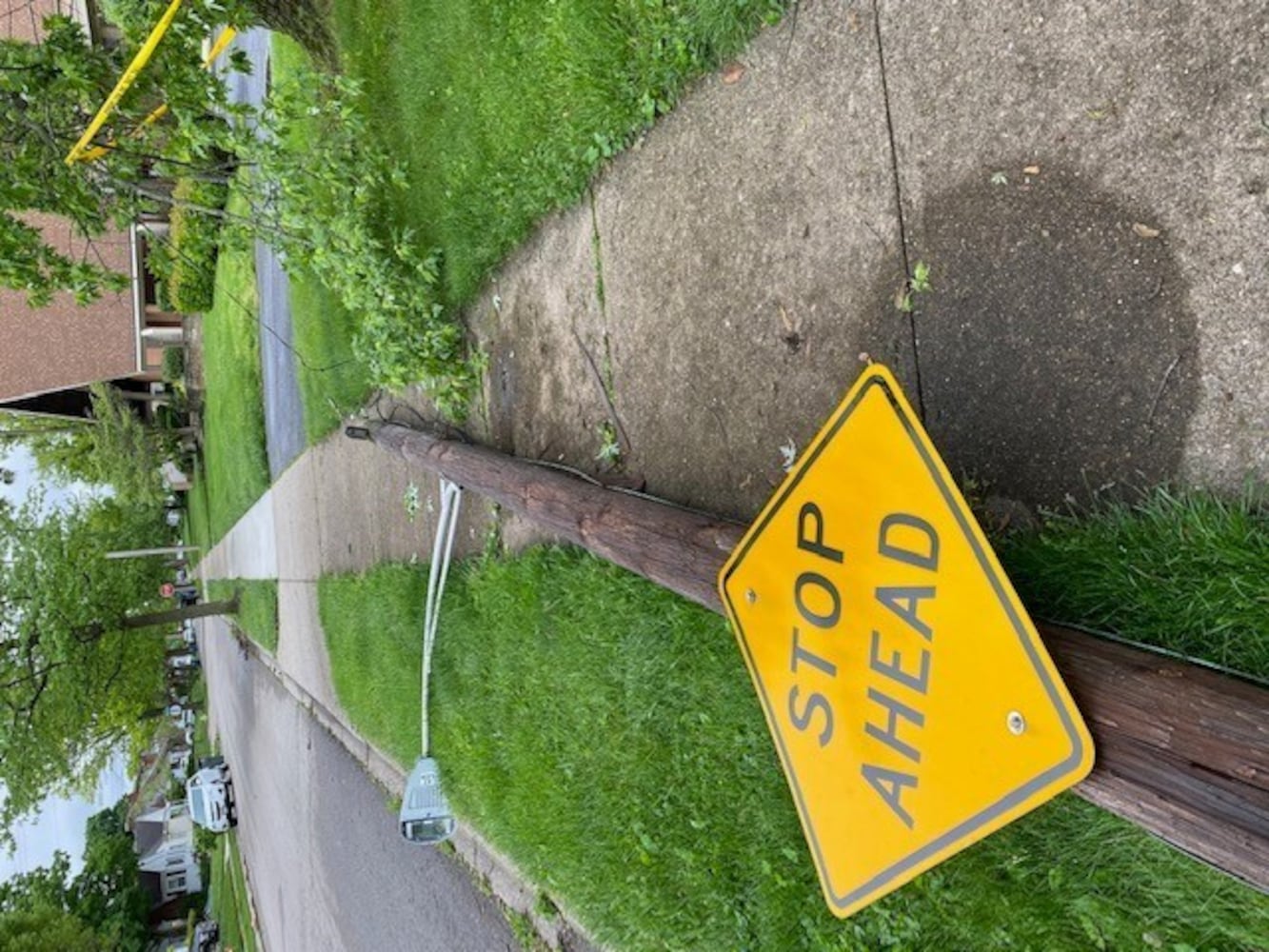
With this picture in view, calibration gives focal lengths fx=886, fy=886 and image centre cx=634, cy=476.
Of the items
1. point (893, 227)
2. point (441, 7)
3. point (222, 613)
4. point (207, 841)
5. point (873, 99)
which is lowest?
point (207, 841)

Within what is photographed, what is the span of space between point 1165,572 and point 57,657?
15820 millimetres

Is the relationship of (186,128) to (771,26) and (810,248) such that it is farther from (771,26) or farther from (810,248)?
(810,248)

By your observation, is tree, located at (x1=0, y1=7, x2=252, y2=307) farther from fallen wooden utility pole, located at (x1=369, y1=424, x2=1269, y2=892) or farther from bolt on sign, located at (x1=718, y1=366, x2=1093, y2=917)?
fallen wooden utility pole, located at (x1=369, y1=424, x2=1269, y2=892)

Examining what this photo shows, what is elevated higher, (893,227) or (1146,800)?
Answer: (893,227)

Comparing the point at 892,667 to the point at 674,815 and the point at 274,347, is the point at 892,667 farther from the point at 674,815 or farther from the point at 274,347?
the point at 274,347

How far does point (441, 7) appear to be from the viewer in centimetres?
591

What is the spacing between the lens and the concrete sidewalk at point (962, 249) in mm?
2158

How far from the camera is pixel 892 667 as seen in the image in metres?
1.92

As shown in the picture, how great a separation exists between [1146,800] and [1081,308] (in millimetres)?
1329

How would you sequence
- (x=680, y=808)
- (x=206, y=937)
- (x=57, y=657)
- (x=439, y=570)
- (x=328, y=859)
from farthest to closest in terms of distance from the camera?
(x=206, y=937), (x=57, y=657), (x=328, y=859), (x=439, y=570), (x=680, y=808)

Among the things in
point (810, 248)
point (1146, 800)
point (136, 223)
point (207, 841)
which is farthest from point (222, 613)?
point (1146, 800)

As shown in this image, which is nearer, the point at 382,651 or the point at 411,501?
the point at 411,501

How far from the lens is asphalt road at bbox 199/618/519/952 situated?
6.37 meters

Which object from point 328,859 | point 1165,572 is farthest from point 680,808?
point 328,859
